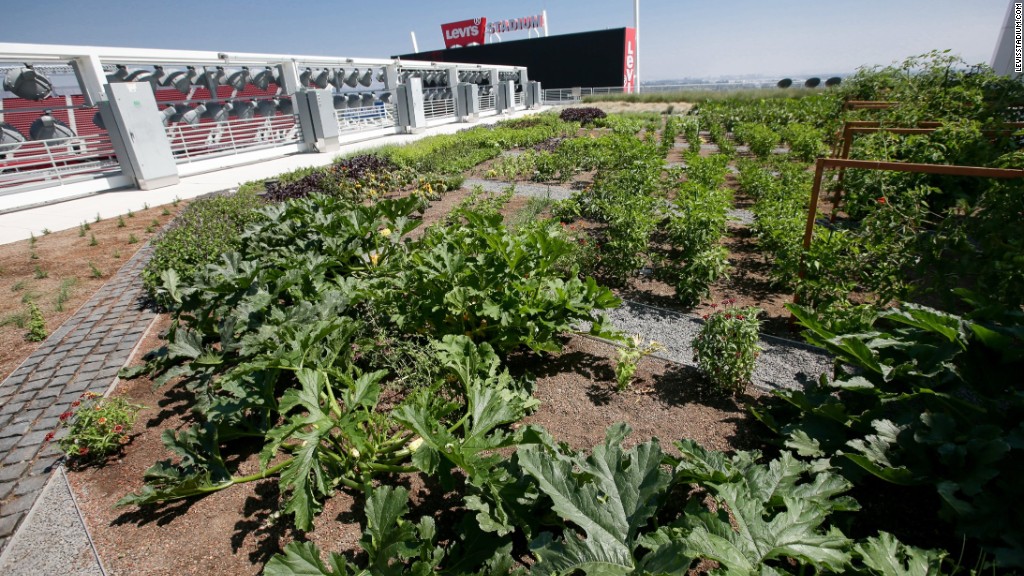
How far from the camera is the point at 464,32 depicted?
5553 centimetres

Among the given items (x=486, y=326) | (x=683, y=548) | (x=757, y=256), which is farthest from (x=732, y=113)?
(x=683, y=548)

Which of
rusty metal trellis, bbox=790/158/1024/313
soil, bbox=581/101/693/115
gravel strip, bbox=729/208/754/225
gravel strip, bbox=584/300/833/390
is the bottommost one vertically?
gravel strip, bbox=584/300/833/390

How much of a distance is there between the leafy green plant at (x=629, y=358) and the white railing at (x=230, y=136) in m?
14.3

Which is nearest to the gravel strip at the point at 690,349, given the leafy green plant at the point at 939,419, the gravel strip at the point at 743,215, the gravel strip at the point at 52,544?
the leafy green plant at the point at 939,419

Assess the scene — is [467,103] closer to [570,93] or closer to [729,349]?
[570,93]

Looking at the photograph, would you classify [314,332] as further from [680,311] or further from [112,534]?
[680,311]

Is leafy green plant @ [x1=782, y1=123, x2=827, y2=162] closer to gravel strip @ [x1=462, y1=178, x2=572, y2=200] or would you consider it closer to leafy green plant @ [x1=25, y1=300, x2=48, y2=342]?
gravel strip @ [x1=462, y1=178, x2=572, y2=200]

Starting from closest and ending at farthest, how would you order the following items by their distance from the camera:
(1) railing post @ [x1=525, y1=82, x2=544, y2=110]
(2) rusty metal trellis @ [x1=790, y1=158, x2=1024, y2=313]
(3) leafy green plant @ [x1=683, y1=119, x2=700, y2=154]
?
(2) rusty metal trellis @ [x1=790, y1=158, x2=1024, y2=313], (3) leafy green plant @ [x1=683, y1=119, x2=700, y2=154], (1) railing post @ [x1=525, y1=82, x2=544, y2=110]

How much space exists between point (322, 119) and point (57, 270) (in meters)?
11.3

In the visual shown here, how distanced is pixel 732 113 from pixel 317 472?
76.2 ft

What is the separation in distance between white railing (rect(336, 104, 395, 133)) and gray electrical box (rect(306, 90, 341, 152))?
377 centimetres

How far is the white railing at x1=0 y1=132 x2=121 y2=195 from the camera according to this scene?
10.1 m

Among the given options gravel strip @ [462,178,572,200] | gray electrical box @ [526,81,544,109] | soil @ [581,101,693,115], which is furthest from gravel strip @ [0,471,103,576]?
gray electrical box @ [526,81,544,109]

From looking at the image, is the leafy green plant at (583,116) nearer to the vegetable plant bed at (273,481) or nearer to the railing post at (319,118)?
the railing post at (319,118)
